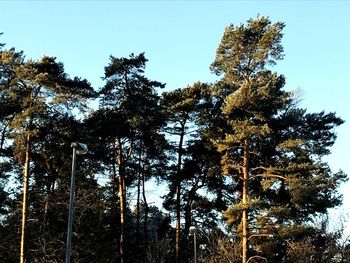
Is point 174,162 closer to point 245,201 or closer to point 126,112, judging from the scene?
point 126,112

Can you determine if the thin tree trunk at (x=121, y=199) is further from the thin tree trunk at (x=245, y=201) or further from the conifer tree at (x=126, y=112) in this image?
the thin tree trunk at (x=245, y=201)

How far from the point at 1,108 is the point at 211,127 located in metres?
12.5

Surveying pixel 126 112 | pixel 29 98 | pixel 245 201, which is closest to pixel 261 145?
pixel 245 201

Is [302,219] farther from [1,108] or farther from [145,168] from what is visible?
[1,108]

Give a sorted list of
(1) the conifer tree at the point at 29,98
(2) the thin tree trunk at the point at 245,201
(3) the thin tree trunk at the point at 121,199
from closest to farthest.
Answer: (1) the conifer tree at the point at 29,98
(2) the thin tree trunk at the point at 245,201
(3) the thin tree trunk at the point at 121,199

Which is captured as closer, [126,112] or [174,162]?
[126,112]

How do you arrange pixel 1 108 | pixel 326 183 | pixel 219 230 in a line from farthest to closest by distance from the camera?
pixel 219 230, pixel 326 183, pixel 1 108

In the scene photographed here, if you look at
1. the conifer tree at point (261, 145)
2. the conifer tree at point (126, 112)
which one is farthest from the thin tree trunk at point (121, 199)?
the conifer tree at point (261, 145)

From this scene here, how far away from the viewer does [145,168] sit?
1542 inches

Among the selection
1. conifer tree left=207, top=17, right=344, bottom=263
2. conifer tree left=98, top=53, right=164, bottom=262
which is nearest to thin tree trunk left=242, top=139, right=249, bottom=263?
conifer tree left=207, top=17, right=344, bottom=263

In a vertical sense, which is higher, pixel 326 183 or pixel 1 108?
pixel 1 108

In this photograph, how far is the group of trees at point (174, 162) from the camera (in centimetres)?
2881

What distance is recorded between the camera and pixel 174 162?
38688 mm

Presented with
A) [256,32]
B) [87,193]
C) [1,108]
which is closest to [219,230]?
[87,193]
